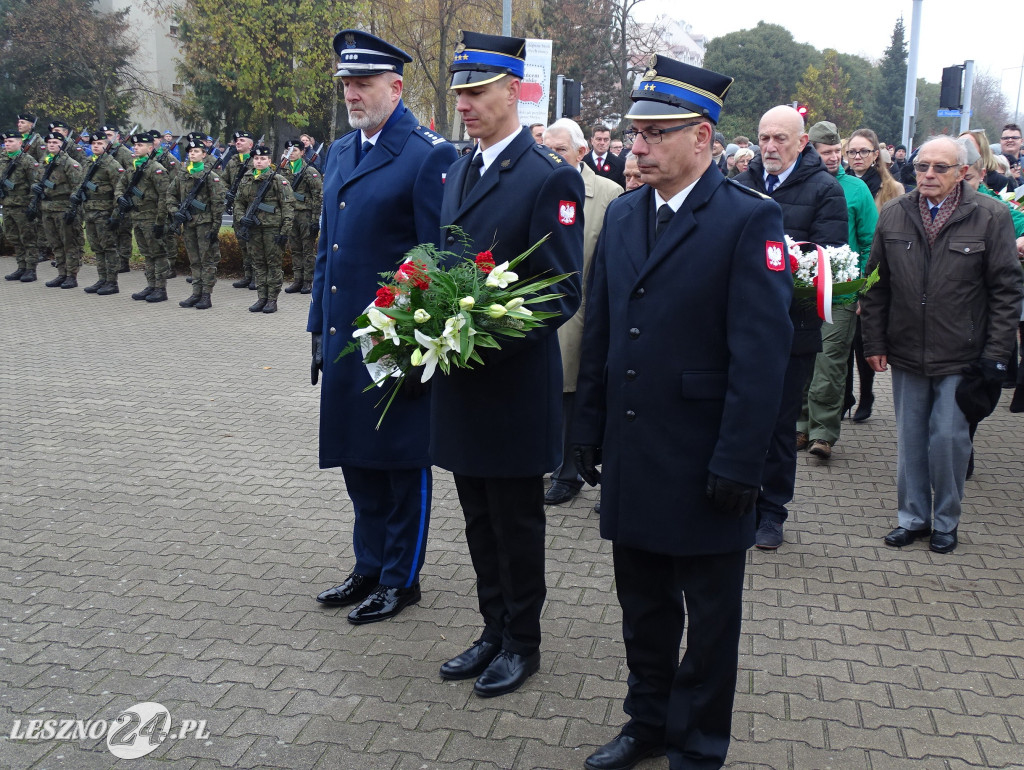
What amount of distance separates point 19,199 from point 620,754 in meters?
16.1

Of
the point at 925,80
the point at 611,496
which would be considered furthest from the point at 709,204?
the point at 925,80

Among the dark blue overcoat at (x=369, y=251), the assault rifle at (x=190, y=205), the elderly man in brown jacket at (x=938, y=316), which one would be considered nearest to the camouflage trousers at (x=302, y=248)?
the assault rifle at (x=190, y=205)

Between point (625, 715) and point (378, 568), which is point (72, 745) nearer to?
point (378, 568)

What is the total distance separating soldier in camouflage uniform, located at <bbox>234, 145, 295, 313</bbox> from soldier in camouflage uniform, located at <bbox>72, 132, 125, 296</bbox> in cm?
250

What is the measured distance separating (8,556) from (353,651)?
7.19 ft

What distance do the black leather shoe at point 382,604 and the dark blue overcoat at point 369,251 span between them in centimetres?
60

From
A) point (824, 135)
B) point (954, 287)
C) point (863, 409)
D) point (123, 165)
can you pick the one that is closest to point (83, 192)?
point (123, 165)

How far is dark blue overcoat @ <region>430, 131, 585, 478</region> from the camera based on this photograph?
3576mm

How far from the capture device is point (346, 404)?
14.4ft

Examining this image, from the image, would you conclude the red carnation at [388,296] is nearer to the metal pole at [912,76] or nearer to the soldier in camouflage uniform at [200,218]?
the soldier in camouflage uniform at [200,218]

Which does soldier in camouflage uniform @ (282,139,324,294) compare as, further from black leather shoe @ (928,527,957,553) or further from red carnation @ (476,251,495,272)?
red carnation @ (476,251,495,272)

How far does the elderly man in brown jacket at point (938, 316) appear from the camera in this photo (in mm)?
5062

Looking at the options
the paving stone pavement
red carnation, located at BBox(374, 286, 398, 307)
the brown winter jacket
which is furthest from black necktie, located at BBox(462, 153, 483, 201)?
the brown winter jacket

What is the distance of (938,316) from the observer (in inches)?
203
